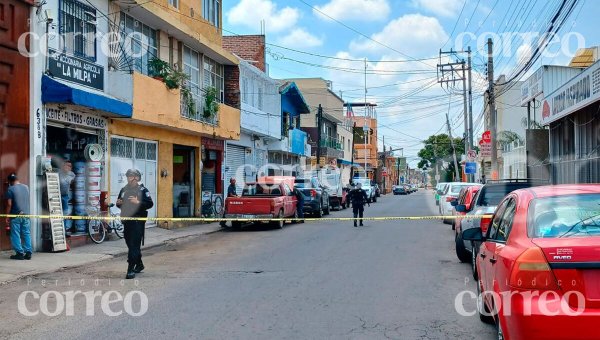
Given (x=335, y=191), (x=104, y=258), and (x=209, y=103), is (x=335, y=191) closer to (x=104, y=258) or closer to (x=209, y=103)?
(x=209, y=103)

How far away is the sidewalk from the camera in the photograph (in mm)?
10885

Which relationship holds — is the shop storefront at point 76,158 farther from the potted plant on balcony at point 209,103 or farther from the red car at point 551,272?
the red car at point 551,272

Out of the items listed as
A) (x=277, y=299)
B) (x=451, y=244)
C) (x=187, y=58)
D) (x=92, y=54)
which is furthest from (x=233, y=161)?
(x=277, y=299)

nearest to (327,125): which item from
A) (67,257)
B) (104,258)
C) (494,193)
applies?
(104,258)

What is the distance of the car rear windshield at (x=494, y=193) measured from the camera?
450 inches

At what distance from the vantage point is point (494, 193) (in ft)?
38.1

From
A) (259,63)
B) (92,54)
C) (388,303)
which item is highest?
(259,63)

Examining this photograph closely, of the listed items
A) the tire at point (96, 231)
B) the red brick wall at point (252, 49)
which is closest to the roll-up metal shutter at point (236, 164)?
the red brick wall at point (252, 49)

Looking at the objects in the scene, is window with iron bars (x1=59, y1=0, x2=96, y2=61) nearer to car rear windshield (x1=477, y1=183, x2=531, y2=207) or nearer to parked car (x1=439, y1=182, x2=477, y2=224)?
car rear windshield (x1=477, y1=183, x2=531, y2=207)

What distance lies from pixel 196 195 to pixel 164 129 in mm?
4248

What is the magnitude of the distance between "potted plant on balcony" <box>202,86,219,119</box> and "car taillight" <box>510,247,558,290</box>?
19.7 m

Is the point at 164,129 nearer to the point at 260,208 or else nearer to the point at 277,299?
the point at 260,208

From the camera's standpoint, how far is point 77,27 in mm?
15781

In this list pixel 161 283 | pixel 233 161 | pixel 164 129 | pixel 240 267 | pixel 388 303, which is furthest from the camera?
pixel 233 161
